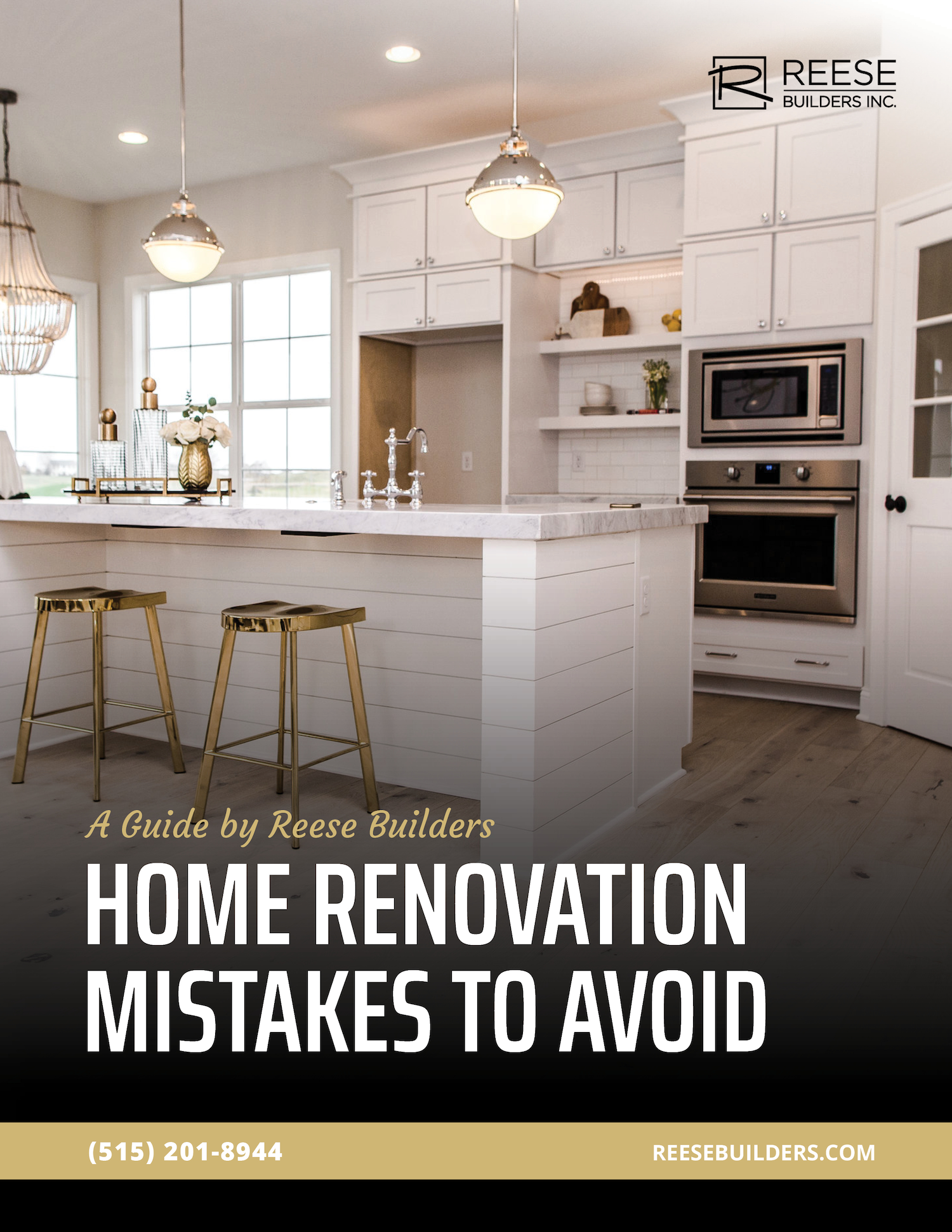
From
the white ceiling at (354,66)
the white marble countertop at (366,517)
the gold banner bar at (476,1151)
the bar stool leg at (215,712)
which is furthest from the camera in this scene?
the white ceiling at (354,66)

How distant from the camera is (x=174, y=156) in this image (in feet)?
19.9

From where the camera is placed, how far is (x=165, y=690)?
130 inches

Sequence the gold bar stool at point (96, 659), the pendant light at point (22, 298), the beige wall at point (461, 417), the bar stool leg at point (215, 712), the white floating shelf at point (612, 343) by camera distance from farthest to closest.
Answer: the beige wall at point (461, 417) < the pendant light at point (22, 298) < the white floating shelf at point (612, 343) < the gold bar stool at point (96, 659) < the bar stool leg at point (215, 712)

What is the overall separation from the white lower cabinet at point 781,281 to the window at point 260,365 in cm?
241

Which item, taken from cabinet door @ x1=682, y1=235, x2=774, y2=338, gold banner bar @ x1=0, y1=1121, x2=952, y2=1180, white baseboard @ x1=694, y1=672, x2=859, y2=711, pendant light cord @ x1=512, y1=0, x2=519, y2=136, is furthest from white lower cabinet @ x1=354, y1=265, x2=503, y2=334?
gold banner bar @ x1=0, y1=1121, x2=952, y2=1180

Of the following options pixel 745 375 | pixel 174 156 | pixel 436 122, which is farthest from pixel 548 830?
pixel 174 156

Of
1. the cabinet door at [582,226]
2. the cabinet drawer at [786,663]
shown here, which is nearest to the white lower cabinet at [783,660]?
the cabinet drawer at [786,663]

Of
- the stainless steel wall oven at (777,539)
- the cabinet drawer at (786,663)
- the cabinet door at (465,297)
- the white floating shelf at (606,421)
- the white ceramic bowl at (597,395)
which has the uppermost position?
the cabinet door at (465,297)

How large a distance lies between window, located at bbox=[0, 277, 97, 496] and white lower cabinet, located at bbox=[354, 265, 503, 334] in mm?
2406

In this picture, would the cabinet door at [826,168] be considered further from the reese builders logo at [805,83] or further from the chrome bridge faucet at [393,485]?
the chrome bridge faucet at [393,485]

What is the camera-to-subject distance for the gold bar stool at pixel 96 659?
3080 millimetres

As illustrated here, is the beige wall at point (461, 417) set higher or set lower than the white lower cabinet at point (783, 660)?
higher

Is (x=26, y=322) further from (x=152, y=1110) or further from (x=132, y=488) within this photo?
(x=152, y=1110)

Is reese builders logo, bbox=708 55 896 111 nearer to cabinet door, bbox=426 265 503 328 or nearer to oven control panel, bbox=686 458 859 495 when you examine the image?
cabinet door, bbox=426 265 503 328
